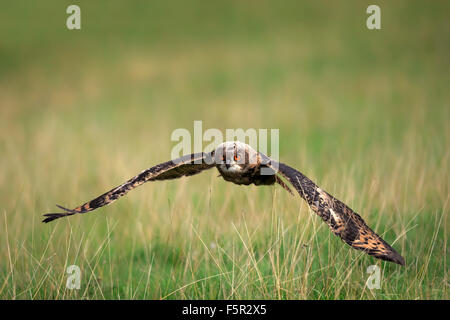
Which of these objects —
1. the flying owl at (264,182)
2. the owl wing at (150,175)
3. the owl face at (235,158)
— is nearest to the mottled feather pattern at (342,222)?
the flying owl at (264,182)

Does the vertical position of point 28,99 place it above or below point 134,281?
above

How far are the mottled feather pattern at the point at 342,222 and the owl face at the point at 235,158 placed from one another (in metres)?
0.66

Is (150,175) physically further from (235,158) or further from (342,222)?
(342,222)

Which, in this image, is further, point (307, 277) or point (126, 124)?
point (126, 124)

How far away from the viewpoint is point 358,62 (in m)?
21.4

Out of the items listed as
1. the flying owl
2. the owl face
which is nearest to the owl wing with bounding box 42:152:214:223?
the flying owl

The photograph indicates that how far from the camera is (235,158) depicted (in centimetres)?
585

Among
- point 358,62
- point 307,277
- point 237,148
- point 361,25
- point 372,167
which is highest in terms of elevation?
point 361,25

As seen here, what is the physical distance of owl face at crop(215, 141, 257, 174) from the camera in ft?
19.2

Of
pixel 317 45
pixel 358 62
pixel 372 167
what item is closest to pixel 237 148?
pixel 372 167

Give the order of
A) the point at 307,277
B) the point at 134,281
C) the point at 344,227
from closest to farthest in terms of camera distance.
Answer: the point at 344,227 → the point at 307,277 → the point at 134,281

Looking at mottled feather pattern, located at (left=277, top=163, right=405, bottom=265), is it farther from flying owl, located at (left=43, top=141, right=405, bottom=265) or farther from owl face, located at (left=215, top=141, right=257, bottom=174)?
owl face, located at (left=215, top=141, right=257, bottom=174)

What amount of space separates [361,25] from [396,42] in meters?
3.87
